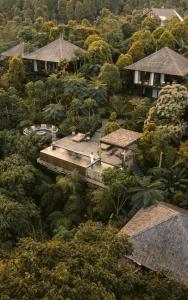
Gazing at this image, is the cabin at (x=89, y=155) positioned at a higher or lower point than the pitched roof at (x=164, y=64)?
lower

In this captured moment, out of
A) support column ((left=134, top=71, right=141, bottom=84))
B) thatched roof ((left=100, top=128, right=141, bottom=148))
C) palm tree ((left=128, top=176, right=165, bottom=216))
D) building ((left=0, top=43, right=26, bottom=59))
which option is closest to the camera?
palm tree ((left=128, top=176, right=165, bottom=216))

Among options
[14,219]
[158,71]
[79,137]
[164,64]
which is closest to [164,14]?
[164,64]

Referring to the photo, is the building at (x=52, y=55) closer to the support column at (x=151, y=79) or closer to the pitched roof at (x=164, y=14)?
the support column at (x=151, y=79)

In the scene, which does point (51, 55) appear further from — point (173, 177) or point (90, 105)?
point (173, 177)

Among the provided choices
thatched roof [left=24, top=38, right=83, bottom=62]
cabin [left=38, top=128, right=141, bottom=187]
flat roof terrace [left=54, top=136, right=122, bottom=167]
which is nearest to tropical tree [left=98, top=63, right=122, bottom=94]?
thatched roof [left=24, top=38, right=83, bottom=62]

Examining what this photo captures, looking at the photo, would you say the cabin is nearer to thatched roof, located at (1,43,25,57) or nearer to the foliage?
the foliage

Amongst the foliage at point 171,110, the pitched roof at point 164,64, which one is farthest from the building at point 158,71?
the foliage at point 171,110

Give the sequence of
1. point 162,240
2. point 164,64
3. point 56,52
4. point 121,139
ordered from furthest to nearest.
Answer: point 56,52 → point 164,64 → point 121,139 → point 162,240
